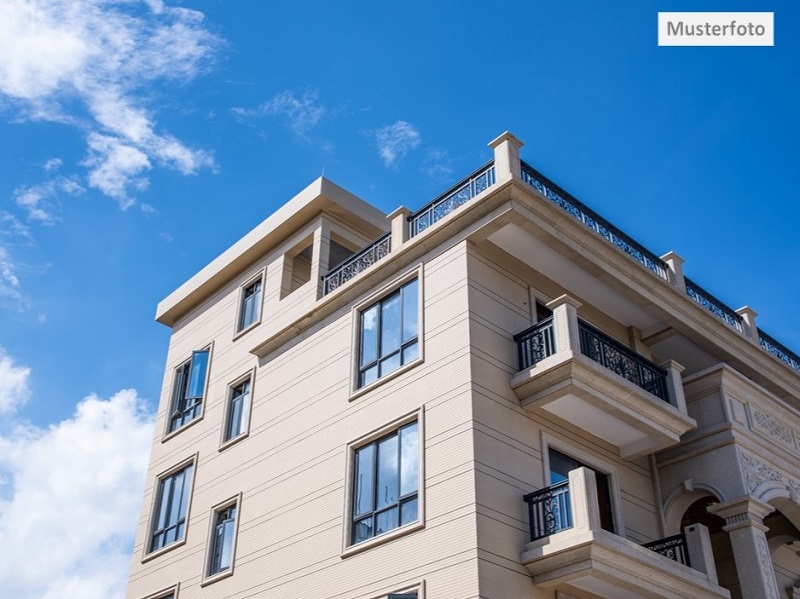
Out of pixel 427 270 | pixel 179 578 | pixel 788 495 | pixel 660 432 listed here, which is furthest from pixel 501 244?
pixel 179 578

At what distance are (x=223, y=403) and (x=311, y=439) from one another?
3.71 m

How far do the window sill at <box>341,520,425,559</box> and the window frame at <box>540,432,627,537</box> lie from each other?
2.23 meters

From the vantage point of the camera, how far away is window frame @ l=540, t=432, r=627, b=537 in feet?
45.5

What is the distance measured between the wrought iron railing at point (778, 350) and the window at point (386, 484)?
9.11 metres

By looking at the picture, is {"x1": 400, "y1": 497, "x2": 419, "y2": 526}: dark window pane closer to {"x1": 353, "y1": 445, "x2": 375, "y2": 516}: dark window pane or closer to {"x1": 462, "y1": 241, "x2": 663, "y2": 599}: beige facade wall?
{"x1": 353, "y1": 445, "x2": 375, "y2": 516}: dark window pane

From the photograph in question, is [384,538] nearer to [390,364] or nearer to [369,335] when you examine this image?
[390,364]

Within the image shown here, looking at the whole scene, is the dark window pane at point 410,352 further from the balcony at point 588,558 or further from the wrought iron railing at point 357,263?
the balcony at point 588,558

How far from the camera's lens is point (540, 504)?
1275cm

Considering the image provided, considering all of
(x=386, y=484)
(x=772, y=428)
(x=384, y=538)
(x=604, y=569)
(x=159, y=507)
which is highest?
(x=772, y=428)

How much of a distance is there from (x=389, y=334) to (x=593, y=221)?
4246 millimetres

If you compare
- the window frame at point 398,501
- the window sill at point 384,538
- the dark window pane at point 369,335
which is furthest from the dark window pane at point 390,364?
the window sill at point 384,538

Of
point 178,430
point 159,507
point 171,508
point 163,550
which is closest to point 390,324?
point 178,430

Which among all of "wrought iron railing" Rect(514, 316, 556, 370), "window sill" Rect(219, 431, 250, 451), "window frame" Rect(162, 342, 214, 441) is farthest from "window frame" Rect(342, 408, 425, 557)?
"window frame" Rect(162, 342, 214, 441)

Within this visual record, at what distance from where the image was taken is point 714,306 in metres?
18.2
